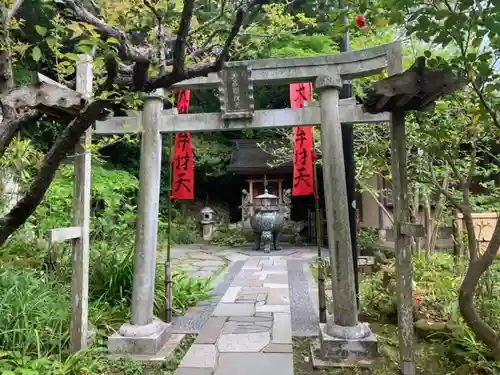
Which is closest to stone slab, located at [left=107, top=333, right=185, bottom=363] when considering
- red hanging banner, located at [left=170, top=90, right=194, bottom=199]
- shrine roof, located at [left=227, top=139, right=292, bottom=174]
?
red hanging banner, located at [left=170, top=90, right=194, bottom=199]

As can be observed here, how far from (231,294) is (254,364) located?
2.61 metres

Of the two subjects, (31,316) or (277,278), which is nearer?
(31,316)

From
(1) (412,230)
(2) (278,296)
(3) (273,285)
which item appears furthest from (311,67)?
(3) (273,285)

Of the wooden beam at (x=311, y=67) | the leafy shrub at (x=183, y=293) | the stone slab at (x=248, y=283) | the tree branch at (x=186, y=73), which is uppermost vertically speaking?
the wooden beam at (x=311, y=67)

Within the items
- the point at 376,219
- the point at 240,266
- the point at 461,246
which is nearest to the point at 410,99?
the point at 461,246

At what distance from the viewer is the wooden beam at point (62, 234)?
296cm

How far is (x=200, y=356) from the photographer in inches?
137

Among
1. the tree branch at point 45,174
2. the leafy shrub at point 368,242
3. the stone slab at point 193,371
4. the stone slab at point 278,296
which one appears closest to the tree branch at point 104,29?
the tree branch at point 45,174

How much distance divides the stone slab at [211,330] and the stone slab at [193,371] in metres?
0.61

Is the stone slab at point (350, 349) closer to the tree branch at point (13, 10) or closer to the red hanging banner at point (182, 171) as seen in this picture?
the red hanging banner at point (182, 171)

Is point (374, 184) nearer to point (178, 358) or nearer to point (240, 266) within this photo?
point (240, 266)

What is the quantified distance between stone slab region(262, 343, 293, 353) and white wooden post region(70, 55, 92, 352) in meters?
1.70

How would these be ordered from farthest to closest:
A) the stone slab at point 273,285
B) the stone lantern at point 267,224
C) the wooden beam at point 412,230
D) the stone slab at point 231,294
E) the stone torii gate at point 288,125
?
1. the stone lantern at point 267,224
2. the stone slab at point 273,285
3. the stone slab at point 231,294
4. the stone torii gate at point 288,125
5. the wooden beam at point 412,230

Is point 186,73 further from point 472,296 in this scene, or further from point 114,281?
point 114,281
